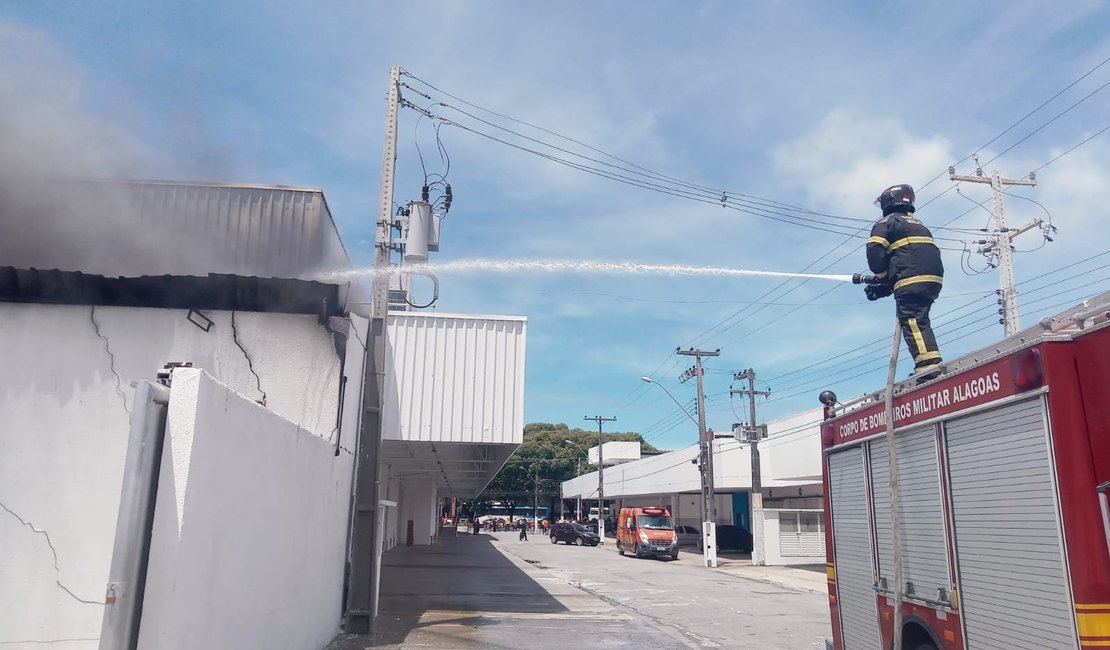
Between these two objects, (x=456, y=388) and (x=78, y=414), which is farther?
(x=456, y=388)

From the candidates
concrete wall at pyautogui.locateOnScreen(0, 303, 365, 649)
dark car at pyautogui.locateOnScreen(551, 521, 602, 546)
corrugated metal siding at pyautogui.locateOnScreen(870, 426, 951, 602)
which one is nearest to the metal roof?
concrete wall at pyautogui.locateOnScreen(0, 303, 365, 649)

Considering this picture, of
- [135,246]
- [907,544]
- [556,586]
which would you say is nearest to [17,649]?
[135,246]

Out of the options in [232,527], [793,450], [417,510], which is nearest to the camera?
[232,527]

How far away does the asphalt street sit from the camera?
1199 centimetres

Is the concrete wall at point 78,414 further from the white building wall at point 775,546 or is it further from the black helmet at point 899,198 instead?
the white building wall at point 775,546

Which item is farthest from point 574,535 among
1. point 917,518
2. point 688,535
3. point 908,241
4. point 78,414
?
point 917,518

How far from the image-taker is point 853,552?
646cm

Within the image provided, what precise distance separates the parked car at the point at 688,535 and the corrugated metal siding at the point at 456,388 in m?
33.8

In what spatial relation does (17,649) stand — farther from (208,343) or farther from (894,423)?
(894,423)

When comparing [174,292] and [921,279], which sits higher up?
[174,292]

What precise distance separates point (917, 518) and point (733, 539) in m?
32.4

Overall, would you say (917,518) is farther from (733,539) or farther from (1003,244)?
(733,539)

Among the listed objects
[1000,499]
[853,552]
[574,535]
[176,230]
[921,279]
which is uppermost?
[176,230]

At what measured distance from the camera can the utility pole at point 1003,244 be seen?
1917cm
